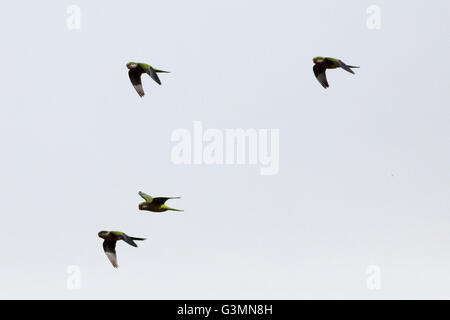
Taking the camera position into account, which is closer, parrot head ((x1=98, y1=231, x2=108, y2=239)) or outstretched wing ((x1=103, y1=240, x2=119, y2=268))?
outstretched wing ((x1=103, y1=240, x2=119, y2=268))

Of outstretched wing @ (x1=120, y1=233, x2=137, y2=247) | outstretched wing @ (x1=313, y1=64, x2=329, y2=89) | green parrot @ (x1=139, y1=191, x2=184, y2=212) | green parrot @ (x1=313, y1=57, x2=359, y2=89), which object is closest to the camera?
outstretched wing @ (x1=120, y1=233, x2=137, y2=247)

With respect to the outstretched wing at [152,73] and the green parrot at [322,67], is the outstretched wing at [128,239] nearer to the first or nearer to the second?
the outstretched wing at [152,73]

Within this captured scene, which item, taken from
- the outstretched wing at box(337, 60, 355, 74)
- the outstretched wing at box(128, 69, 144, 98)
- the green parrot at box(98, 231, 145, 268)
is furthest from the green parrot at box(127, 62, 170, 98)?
the outstretched wing at box(337, 60, 355, 74)

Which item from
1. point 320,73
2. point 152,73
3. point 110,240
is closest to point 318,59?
point 320,73

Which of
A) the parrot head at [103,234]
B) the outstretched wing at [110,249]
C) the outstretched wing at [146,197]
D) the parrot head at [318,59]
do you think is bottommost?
the outstretched wing at [110,249]

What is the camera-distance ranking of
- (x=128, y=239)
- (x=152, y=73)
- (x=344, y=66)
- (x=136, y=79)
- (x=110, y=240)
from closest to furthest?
(x=128, y=239) → (x=152, y=73) → (x=110, y=240) → (x=136, y=79) → (x=344, y=66)

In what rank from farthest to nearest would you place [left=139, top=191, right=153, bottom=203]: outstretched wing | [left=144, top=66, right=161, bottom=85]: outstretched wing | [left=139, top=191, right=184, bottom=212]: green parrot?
[left=139, top=191, right=153, bottom=203]: outstretched wing < [left=139, top=191, right=184, bottom=212]: green parrot < [left=144, top=66, right=161, bottom=85]: outstretched wing

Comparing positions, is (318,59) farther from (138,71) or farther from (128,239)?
(128,239)

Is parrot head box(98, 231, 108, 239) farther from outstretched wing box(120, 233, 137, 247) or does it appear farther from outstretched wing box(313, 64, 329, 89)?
outstretched wing box(313, 64, 329, 89)

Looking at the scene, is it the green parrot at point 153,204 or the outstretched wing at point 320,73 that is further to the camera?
the outstretched wing at point 320,73

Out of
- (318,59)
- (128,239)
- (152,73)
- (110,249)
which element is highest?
(318,59)

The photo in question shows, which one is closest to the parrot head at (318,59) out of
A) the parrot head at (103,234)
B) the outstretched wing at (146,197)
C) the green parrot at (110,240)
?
the outstretched wing at (146,197)

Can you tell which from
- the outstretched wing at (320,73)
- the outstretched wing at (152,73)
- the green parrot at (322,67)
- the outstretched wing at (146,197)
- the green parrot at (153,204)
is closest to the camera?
the outstretched wing at (152,73)
